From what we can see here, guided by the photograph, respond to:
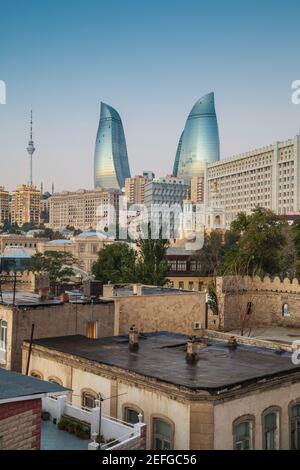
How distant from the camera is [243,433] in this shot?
51.6 feet

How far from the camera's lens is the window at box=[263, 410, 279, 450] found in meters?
16.3

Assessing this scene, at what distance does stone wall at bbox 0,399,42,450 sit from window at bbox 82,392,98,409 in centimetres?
591

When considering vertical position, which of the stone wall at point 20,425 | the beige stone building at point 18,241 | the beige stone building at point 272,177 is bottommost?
the stone wall at point 20,425

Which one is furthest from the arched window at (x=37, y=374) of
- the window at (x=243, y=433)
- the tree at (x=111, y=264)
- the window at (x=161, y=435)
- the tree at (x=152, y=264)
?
the tree at (x=111, y=264)

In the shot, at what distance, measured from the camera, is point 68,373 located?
19406 millimetres

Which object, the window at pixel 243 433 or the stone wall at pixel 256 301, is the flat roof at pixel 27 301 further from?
the stone wall at pixel 256 301

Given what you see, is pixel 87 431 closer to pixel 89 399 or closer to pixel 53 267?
pixel 89 399

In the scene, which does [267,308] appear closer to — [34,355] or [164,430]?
[34,355]

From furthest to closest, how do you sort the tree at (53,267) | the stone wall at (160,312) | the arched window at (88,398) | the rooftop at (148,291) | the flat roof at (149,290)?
the tree at (53,267) < the flat roof at (149,290) < the rooftop at (148,291) < the stone wall at (160,312) < the arched window at (88,398)

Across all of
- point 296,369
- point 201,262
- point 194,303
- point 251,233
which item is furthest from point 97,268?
point 296,369

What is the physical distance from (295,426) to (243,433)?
8.72 ft

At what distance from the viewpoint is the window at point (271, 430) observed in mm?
16344

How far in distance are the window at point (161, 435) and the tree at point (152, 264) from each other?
35.5m
